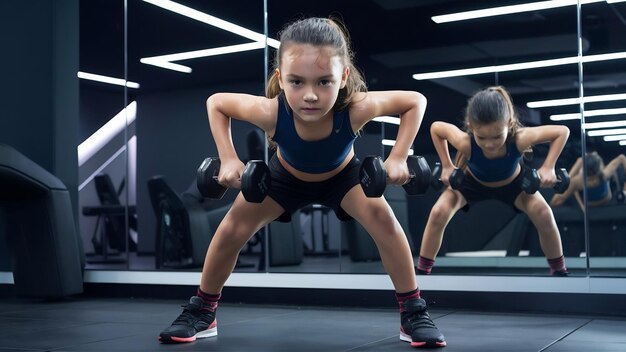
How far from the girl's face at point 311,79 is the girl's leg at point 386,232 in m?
0.32

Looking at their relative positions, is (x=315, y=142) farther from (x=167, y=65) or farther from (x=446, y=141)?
(x=167, y=65)

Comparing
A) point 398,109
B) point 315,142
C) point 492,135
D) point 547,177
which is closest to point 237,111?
point 315,142

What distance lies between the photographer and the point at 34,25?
409 centimetres

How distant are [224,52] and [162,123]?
61 cm

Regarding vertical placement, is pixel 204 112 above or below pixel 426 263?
above

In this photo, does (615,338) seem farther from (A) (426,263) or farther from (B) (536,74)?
(B) (536,74)

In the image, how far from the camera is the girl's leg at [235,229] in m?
2.33

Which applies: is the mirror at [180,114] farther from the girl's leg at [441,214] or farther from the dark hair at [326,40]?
the dark hair at [326,40]

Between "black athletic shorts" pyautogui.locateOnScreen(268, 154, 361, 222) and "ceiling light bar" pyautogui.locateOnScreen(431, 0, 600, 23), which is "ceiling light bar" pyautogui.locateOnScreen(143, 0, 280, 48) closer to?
"ceiling light bar" pyautogui.locateOnScreen(431, 0, 600, 23)

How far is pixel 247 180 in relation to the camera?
2.06m

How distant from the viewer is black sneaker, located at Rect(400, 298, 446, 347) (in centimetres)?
217

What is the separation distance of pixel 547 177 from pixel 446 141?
0.55m

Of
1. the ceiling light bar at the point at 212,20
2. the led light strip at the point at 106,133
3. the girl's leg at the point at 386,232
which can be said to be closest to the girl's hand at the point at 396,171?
the girl's leg at the point at 386,232

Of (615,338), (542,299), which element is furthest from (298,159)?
(542,299)
